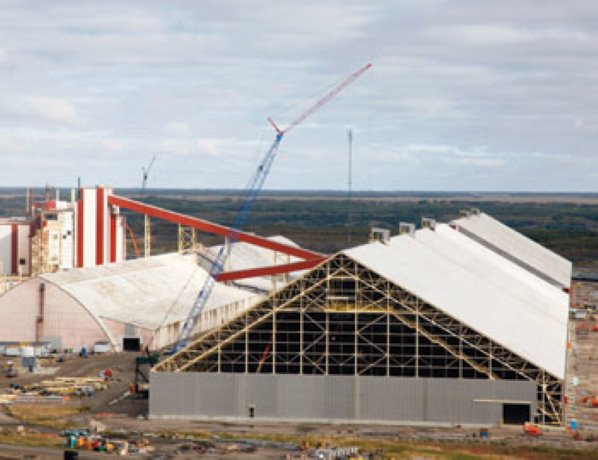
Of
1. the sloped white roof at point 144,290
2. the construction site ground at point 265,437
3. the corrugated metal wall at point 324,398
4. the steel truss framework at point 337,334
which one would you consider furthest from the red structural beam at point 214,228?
the corrugated metal wall at point 324,398

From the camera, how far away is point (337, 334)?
8100 cm

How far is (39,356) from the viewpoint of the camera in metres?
109

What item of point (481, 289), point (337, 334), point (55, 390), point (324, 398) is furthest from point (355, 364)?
point (481, 289)

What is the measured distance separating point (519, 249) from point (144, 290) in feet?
193

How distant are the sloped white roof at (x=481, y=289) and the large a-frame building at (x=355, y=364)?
557 mm

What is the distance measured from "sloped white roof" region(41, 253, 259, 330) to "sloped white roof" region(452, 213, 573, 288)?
34402mm

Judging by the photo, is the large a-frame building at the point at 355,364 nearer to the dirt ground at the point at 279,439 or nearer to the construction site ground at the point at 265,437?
the construction site ground at the point at 265,437

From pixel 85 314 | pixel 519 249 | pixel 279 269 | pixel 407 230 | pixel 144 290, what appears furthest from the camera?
pixel 519 249

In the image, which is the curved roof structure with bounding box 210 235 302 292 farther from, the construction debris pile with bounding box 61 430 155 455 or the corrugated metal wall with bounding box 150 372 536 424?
the construction debris pile with bounding box 61 430 155 455

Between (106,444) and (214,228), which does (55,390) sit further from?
(214,228)

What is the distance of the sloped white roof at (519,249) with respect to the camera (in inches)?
5940

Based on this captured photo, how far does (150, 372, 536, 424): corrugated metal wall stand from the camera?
261 feet

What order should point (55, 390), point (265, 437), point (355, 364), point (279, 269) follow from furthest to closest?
point (279, 269) < point (55, 390) < point (355, 364) < point (265, 437)

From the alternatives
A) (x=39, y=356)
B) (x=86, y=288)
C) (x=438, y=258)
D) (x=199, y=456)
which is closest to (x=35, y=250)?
(x=86, y=288)
